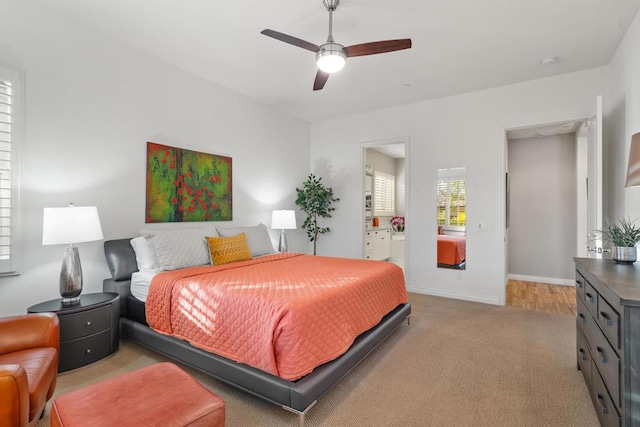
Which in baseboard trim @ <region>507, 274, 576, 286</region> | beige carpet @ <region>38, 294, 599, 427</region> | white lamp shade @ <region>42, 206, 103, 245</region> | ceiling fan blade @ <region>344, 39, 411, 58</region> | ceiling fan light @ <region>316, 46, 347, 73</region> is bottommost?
beige carpet @ <region>38, 294, 599, 427</region>

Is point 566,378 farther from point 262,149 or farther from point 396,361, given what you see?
point 262,149

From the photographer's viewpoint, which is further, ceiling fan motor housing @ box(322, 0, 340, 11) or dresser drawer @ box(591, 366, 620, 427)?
ceiling fan motor housing @ box(322, 0, 340, 11)

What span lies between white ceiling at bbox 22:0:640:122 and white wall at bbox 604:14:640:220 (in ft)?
0.65

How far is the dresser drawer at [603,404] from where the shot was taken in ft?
4.98

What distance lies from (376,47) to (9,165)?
302 cm

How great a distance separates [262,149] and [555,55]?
3.81 metres

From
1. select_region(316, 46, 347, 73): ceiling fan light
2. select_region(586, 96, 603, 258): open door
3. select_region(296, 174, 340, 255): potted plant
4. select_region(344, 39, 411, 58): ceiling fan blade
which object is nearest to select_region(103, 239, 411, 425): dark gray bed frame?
select_region(586, 96, 603, 258): open door

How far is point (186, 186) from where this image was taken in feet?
12.5

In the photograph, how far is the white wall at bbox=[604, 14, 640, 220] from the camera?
8.94 feet

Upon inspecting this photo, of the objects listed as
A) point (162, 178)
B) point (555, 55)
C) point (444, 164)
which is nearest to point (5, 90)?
point (162, 178)

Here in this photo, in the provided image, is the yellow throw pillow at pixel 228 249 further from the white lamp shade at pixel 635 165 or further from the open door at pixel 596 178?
the open door at pixel 596 178

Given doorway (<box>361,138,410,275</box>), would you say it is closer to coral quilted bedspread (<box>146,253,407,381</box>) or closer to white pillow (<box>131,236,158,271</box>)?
coral quilted bedspread (<box>146,253,407,381</box>)

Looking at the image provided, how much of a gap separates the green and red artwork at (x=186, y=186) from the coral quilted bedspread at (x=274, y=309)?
3.41 ft

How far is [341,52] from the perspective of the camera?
2.46m
